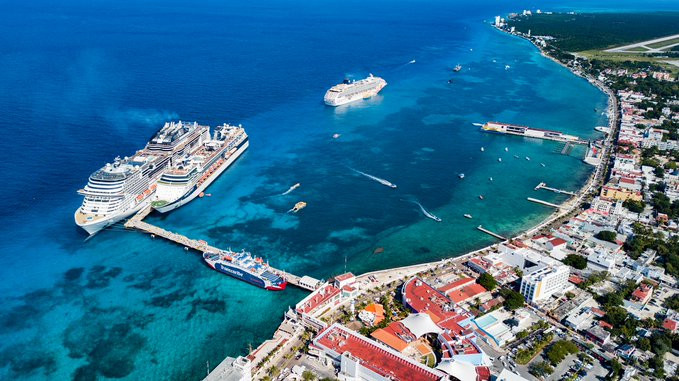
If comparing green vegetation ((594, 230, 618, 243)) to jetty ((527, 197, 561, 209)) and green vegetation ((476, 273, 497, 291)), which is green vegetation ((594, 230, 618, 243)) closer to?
jetty ((527, 197, 561, 209))

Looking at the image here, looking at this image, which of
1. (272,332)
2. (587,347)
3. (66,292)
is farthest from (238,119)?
(587,347)

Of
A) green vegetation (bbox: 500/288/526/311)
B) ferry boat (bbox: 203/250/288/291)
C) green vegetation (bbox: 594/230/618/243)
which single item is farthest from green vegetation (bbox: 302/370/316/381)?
green vegetation (bbox: 594/230/618/243)

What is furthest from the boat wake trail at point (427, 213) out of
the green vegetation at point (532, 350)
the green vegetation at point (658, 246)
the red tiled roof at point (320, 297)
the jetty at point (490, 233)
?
the green vegetation at point (532, 350)

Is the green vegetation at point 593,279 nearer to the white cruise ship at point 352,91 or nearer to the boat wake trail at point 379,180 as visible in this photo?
the boat wake trail at point 379,180

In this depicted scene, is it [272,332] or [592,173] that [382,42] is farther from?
[272,332]

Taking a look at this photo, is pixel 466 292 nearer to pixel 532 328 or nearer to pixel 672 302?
pixel 532 328

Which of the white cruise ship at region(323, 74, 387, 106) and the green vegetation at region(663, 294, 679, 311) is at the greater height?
the white cruise ship at region(323, 74, 387, 106)
